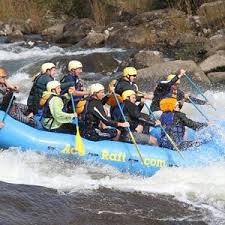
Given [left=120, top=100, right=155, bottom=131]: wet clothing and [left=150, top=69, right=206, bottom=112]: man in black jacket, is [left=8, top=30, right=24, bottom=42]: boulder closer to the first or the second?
[left=150, top=69, right=206, bottom=112]: man in black jacket

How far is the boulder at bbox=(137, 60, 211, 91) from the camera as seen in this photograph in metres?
13.9

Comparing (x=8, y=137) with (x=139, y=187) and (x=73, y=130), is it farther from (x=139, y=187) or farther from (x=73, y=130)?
(x=139, y=187)

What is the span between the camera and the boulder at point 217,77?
46.7 feet

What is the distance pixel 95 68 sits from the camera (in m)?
16.1

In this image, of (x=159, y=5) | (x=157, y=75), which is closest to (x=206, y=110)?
(x=157, y=75)

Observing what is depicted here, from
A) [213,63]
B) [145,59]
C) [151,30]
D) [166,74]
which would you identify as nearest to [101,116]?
[166,74]

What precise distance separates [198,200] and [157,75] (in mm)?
7355

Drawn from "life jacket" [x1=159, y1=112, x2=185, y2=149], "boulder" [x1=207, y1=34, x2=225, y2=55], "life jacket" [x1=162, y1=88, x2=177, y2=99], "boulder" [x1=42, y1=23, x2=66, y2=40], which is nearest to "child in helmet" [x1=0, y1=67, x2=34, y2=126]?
"life jacket" [x1=159, y1=112, x2=185, y2=149]

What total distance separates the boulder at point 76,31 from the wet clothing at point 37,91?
12014 millimetres

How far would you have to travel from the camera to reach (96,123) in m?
8.45

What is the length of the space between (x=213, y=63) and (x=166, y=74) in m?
1.69

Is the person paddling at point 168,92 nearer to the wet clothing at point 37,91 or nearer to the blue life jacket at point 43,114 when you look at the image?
the wet clothing at point 37,91

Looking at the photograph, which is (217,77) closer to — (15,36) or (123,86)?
(123,86)

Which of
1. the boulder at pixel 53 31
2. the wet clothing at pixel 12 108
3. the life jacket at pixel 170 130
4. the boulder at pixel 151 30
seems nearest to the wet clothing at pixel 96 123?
the life jacket at pixel 170 130
